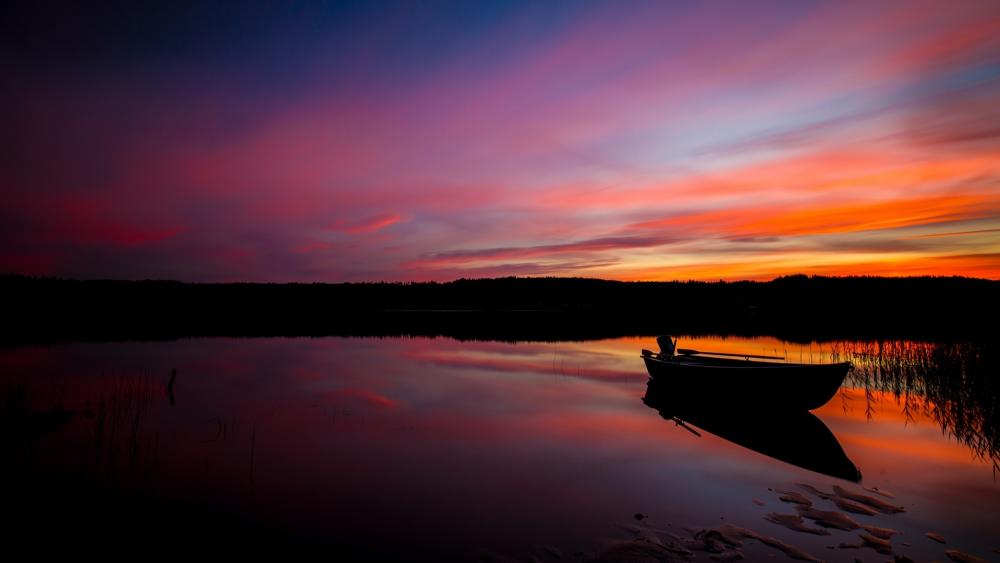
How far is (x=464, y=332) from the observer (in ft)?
141

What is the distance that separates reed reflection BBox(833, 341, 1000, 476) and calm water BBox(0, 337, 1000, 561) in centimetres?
8

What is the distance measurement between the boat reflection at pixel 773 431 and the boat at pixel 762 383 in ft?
0.94

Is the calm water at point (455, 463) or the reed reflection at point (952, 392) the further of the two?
the reed reflection at point (952, 392)

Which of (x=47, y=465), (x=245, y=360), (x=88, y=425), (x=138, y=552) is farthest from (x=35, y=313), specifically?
(x=138, y=552)

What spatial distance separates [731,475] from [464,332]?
34.7 metres

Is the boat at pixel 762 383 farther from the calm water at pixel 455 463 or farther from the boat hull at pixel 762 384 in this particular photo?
the calm water at pixel 455 463

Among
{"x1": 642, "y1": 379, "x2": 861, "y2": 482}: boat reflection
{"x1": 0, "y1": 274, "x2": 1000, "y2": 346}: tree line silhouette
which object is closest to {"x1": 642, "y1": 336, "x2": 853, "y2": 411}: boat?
{"x1": 642, "y1": 379, "x2": 861, "y2": 482}: boat reflection

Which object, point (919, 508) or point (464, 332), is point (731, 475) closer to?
point (919, 508)

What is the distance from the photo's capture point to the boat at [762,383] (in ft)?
40.6

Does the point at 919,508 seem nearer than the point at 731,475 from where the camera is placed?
Yes

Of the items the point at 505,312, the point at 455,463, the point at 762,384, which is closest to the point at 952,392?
the point at 762,384

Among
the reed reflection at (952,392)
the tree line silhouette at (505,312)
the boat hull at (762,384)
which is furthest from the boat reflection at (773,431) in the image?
the tree line silhouette at (505,312)

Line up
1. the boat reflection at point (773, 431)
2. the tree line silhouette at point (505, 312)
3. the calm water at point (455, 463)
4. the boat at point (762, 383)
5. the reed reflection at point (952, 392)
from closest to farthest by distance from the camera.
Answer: the calm water at point (455, 463) → the boat reflection at point (773, 431) → the reed reflection at point (952, 392) → the boat at point (762, 383) → the tree line silhouette at point (505, 312)

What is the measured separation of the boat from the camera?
1238 centimetres
